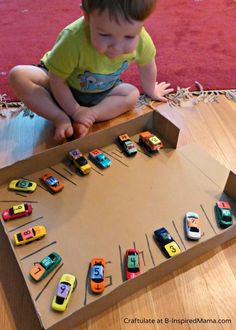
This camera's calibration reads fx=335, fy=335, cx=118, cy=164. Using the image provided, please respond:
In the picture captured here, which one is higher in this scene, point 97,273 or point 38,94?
point 38,94

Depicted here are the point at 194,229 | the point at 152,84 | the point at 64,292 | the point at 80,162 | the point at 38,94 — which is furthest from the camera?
the point at 152,84

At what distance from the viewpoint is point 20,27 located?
1321 millimetres

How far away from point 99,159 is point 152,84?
0.34 meters

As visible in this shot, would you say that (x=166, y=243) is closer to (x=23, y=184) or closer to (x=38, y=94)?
(x=23, y=184)

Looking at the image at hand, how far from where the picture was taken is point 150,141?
83cm

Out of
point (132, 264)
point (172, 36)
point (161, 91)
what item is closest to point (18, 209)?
point (132, 264)

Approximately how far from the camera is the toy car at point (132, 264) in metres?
0.61

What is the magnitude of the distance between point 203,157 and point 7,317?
1.82ft

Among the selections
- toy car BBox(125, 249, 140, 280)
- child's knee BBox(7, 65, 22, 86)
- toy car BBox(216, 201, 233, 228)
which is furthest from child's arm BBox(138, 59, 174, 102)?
toy car BBox(125, 249, 140, 280)

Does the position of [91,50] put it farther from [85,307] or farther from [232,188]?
[85,307]

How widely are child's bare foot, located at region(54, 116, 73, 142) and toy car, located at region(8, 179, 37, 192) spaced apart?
176mm

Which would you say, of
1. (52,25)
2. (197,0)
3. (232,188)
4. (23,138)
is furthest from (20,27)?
(232,188)

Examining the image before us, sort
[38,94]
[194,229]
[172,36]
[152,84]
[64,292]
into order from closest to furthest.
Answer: [64,292] < [194,229] < [38,94] < [152,84] < [172,36]

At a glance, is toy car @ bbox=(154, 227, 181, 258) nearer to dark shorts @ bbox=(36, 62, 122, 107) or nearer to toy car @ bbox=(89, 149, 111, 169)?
toy car @ bbox=(89, 149, 111, 169)
